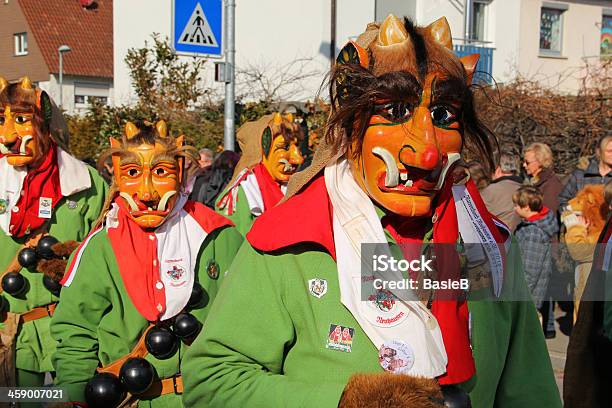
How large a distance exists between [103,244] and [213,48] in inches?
214

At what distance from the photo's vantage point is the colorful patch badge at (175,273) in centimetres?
449

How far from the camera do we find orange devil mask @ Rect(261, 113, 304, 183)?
26.1 ft

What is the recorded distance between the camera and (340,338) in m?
2.31

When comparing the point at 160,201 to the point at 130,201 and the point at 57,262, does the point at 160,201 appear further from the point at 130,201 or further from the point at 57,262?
the point at 57,262

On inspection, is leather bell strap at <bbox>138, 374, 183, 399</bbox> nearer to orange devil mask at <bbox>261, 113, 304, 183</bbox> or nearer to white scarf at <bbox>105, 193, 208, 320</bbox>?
white scarf at <bbox>105, 193, 208, 320</bbox>

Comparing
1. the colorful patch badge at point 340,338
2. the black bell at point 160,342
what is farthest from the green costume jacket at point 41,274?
the colorful patch badge at point 340,338

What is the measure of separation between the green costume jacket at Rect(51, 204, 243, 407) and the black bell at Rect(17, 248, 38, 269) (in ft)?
4.76

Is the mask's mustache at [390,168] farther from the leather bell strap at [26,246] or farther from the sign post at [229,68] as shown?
the sign post at [229,68]

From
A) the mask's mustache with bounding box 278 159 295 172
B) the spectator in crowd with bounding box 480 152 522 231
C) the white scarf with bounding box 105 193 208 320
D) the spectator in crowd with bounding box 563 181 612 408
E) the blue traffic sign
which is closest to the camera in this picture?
the spectator in crowd with bounding box 563 181 612 408

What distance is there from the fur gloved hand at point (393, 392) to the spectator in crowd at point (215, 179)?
8080 mm

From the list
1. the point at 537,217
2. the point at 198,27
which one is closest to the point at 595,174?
the point at 537,217

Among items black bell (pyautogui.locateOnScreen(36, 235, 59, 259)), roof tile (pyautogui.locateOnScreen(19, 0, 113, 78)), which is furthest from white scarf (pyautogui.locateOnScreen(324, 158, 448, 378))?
roof tile (pyautogui.locateOnScreen(19, 0, 113, 78))

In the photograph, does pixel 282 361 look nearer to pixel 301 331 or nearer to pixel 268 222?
pixel 301 331

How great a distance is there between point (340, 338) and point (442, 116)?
2.07 ft
